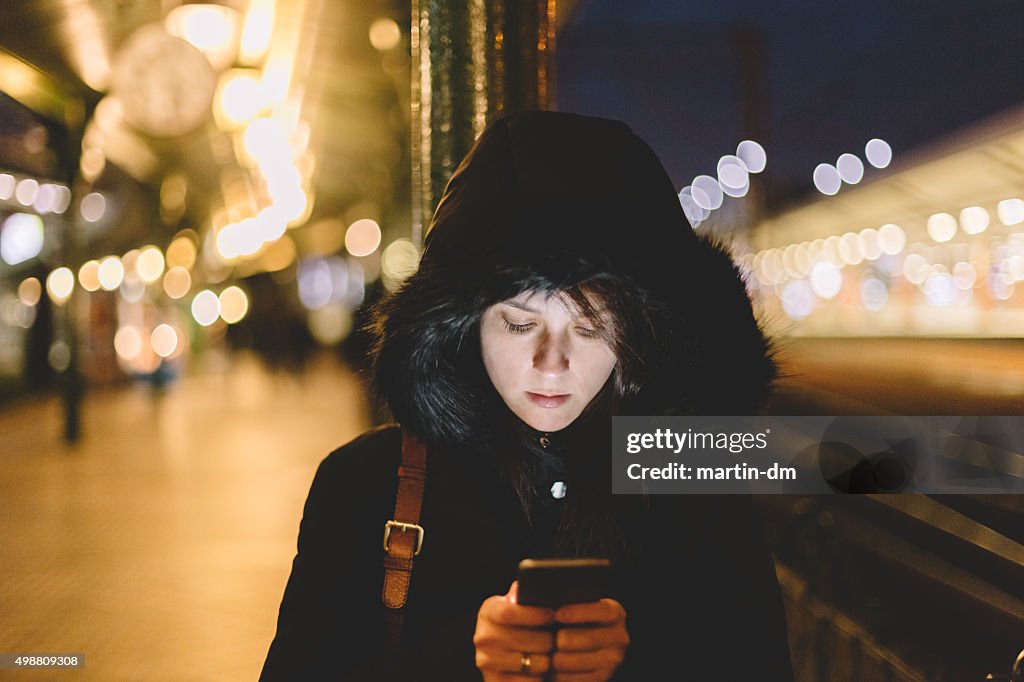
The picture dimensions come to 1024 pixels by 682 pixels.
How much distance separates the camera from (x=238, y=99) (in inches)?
337

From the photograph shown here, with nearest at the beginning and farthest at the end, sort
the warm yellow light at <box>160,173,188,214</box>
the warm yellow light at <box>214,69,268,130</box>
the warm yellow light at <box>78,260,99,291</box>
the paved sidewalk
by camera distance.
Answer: the paved sidewalk < the warm yellow light at <box>214,69,268,130</box> < the warm yellow light at <box>78,260,99,291</box> < the warm yellow light at <box>160,173,188,214</box>

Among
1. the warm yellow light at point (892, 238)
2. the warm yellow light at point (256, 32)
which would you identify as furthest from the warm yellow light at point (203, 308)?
the warm yellow light at point (892, 238)

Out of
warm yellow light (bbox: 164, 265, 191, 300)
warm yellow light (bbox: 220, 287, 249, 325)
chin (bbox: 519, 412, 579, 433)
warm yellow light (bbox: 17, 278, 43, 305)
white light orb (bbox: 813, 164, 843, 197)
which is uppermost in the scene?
white light orb (bbox: 813, 164, 843, 197)

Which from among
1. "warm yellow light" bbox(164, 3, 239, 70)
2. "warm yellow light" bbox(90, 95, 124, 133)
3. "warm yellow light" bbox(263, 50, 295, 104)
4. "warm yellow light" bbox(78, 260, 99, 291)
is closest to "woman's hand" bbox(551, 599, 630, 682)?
"warm yellow light" bbox(164, 3, 239, 70)

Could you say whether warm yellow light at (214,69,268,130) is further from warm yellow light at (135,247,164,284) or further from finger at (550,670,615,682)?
warm yellow light at (135,247,164,284)

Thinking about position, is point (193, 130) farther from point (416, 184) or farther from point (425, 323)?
point (425, 323)

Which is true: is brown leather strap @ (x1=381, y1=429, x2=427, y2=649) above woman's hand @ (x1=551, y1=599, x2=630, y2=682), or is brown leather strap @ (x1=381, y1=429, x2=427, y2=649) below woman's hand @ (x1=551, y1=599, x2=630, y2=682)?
above

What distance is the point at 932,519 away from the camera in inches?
264

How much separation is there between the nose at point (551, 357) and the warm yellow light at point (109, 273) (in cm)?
1810

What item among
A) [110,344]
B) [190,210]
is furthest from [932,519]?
[190,210]

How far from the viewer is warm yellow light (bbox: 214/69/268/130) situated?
8.29 m

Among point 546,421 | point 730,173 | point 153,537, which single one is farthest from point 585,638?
point 730,173

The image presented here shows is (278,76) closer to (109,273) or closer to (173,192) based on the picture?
(173,192)

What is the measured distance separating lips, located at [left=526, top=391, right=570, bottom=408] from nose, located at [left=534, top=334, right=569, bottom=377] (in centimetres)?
5
